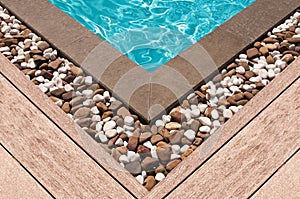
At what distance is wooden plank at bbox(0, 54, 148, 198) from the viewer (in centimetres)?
212

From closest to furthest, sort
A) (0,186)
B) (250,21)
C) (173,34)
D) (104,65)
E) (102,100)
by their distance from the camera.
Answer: (0,186) → (102,100) → (104,65) → (250,21) → (173,34)

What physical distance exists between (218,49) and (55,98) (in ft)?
3.61

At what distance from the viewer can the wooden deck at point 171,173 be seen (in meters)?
2.08

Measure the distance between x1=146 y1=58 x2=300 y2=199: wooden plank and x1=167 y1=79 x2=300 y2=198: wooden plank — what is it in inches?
1.3

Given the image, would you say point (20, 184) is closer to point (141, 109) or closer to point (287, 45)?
point (141, 109)

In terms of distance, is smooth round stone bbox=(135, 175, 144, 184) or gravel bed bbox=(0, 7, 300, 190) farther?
gravel bed bbox=(0, 7, 300, 190)

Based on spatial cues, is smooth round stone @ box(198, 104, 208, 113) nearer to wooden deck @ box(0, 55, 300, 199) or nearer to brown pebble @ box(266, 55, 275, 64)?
wooden deck @ box(0, 55, 300, 199)

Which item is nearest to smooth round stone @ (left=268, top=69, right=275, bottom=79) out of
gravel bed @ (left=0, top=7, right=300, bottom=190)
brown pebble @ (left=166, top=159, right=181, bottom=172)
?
gravel bed @ (left=0, top=7, right=300, bottom=190)

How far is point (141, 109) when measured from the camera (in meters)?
2.46

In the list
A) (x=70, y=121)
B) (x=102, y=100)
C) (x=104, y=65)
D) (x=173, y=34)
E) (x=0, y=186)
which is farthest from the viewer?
(x=173, y=34)

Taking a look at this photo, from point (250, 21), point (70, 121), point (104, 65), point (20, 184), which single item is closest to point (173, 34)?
point (250, 21)

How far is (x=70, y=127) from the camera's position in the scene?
7.68ft

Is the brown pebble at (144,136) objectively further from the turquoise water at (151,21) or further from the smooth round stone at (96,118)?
the turquoise water at (151,21)

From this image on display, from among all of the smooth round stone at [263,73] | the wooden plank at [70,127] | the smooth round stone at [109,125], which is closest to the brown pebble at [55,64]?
the wooden plank at [70,127]
